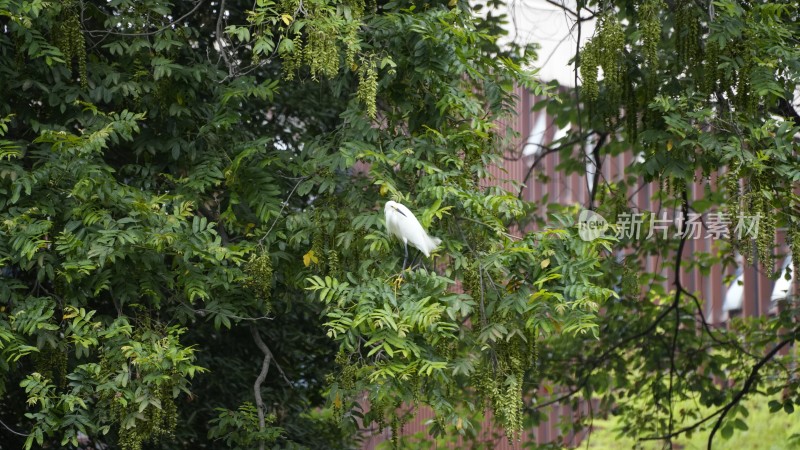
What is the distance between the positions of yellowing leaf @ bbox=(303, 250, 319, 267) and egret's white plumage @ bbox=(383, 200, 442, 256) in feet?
1.10

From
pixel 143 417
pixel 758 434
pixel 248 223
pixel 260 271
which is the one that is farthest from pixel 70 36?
pixel 758 434

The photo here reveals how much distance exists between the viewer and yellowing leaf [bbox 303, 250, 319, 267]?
10.7 feet

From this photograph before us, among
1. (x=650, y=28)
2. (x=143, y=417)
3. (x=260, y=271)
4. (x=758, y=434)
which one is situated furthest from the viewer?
(x=758, y=434)

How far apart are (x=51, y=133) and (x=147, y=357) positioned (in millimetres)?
770

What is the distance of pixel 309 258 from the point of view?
3309mm

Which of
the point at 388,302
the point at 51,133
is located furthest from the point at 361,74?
the point at 51,133

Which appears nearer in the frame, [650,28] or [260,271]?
[260,271]

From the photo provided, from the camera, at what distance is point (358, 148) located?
3.28 metres

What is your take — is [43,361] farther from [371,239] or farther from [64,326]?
[371,239]

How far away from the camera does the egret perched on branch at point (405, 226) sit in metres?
2.91

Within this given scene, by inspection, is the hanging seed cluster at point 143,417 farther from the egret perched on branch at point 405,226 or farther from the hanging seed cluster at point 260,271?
the egret perched on branch at point 405,226

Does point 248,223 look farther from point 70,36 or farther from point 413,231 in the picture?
point 413,231

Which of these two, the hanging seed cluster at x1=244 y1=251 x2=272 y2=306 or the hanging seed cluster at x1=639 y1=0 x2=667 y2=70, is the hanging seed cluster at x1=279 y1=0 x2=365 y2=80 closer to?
the hanging seed cluster at x1=244 y1=251 x2=272 y2=306

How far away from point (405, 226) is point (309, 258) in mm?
493
